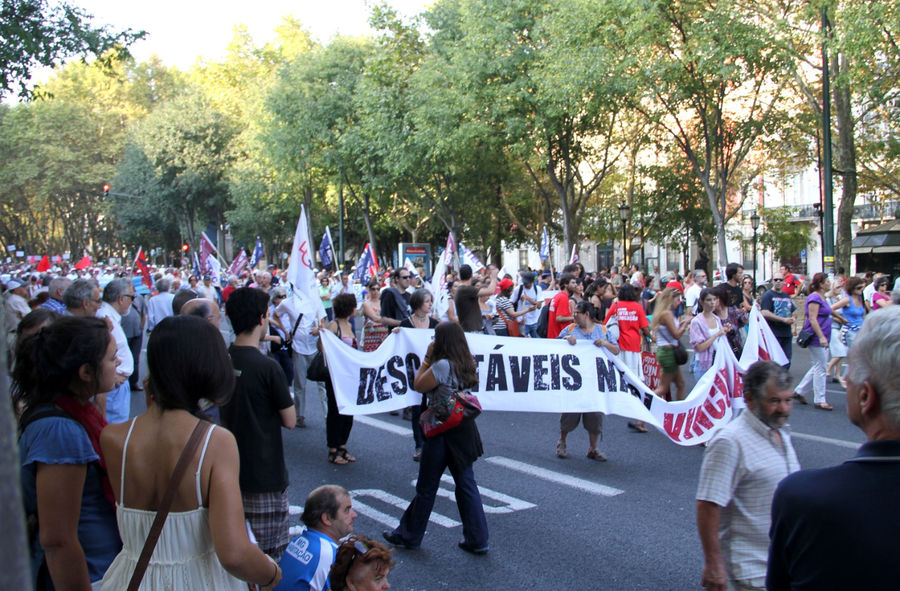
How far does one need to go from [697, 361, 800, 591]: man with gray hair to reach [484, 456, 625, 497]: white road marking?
3.59m

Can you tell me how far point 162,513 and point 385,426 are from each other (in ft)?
24.8

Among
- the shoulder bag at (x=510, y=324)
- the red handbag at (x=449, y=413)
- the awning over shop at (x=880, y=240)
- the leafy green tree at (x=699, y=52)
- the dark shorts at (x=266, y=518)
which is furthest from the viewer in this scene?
the awning over shop at (x=880, y=240)

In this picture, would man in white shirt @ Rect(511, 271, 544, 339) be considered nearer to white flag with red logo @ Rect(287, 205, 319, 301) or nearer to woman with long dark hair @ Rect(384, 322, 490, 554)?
white flag with red logo @ Rect(287, 205, 319, 301)

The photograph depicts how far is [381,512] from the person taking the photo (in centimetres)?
646

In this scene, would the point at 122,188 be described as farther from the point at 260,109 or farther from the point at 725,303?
the point at 725,303

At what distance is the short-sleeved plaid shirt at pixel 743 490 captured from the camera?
10.8ft

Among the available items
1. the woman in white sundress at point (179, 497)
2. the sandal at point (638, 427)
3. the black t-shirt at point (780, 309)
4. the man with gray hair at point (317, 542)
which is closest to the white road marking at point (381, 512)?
the man with gray hair at point (317, 542)

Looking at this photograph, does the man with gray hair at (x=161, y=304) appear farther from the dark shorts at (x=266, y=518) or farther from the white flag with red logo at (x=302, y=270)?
the dark shorts at (x=266, y=518)

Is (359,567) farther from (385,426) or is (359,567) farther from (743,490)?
(385,426)

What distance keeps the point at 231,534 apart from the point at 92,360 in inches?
35.6

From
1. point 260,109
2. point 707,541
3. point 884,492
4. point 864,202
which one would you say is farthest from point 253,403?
point 864,202

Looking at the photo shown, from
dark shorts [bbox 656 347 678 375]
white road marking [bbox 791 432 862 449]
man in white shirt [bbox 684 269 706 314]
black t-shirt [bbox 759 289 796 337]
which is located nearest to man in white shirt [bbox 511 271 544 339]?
man in white shirt [bbox 684 269 706 314]

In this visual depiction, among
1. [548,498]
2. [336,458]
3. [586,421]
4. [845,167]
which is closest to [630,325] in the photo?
[586,421]

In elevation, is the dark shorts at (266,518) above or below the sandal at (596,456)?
above
